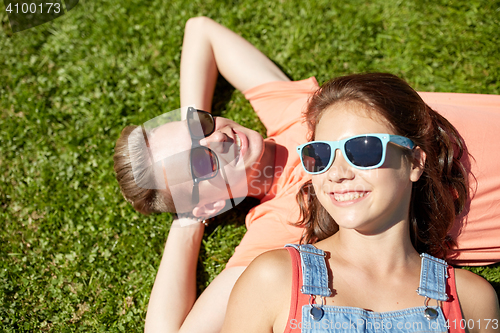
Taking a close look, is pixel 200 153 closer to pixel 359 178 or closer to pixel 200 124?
pixel 200 124

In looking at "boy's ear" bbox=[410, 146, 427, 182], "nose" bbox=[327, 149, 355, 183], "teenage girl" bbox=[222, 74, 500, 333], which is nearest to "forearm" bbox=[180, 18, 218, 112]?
"teenage girl" bbox=[222, 74, 500, 333]

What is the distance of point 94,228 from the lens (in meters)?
3.92

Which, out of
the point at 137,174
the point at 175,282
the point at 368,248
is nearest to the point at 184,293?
the point at 175,282

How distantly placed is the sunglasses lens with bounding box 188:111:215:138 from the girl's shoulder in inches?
86.1

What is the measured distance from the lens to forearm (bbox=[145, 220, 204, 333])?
320 centimetres

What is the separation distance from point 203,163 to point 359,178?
4.33 ft

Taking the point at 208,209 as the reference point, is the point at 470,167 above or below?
above

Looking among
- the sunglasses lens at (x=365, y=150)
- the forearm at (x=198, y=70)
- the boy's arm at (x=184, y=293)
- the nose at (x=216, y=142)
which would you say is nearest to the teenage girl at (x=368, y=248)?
the sunglasses lens at (x=365, y=150)

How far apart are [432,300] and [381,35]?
9.64ft

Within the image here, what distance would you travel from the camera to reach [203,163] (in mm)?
3125

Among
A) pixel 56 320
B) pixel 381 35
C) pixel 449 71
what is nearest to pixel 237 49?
pixel 381 35

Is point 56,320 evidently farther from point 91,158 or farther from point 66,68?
point 66,68

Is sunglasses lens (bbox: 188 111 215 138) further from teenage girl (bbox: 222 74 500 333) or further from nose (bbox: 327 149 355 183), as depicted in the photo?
nose (bbox: 327 149 355 183)

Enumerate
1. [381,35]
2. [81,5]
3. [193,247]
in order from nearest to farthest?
[193,247] → [381,35] → [81,5]
